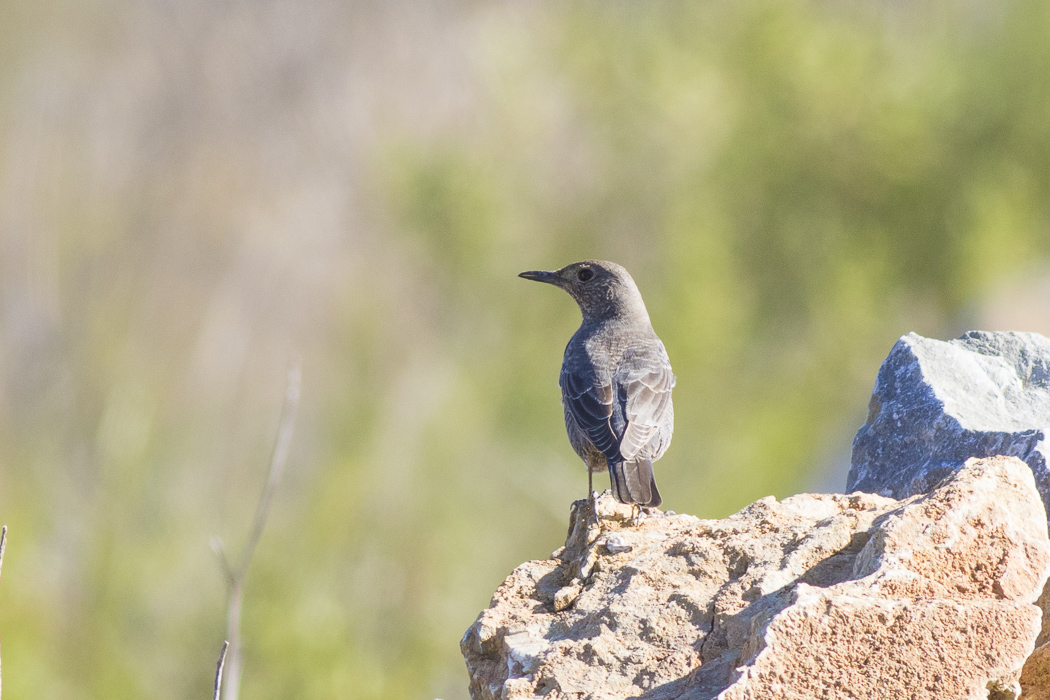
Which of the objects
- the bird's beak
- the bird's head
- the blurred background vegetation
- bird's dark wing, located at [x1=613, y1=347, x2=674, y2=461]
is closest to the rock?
bird's dark wing, located at [x1=613, y1=347, x2=674, y2=461]

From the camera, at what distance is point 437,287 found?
31.4ft

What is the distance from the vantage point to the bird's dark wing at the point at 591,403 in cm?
395

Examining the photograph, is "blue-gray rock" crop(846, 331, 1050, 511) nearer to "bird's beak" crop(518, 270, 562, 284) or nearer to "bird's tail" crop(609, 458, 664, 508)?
"bird's tail" crop(609, 458, 664, 508)

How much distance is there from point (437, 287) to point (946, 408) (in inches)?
275

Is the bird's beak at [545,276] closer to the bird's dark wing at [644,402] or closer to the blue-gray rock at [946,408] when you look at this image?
the bird's dark wing at [644,402]

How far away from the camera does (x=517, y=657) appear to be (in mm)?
2422

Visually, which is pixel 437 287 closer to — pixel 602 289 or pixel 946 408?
pixel 602 289

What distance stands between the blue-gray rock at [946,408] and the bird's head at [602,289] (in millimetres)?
1802

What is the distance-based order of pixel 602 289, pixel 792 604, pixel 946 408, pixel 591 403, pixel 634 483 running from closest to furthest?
pixel 792 604 → pixel 946 408 → pixel 634 483 → pixel 591 403 → pixel 602 289

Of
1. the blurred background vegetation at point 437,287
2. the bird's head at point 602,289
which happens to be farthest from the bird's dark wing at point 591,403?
the blurred background vegetation at point 437,287

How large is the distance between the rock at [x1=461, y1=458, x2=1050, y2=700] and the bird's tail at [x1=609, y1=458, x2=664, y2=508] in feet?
1.13

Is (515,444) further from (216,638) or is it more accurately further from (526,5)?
(526,5)

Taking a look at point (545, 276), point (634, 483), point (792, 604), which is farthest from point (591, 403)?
point (792, 604)

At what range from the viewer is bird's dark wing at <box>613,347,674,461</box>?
12.9ft
